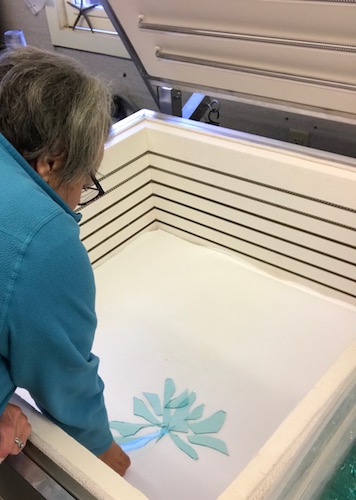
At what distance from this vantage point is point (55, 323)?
0.68 meters

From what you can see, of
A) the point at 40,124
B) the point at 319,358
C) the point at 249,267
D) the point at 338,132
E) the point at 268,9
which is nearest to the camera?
the point at 40,124

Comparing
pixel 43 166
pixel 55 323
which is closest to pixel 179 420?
pixel 55 323

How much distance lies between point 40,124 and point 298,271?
3.32ft

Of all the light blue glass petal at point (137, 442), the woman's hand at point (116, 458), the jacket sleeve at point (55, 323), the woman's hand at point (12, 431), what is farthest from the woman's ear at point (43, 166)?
the light blue glass petal at point (137, 442)

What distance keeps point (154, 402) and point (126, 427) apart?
3.8 inches

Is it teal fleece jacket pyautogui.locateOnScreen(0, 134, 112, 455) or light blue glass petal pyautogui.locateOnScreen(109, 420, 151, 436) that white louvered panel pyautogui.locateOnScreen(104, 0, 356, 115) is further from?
light blue glass petal pyautogui.locateOnScreen(109, 420, 151, 436)

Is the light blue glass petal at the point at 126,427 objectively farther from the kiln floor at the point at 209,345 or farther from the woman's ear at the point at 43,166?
the woman's ear at the point at 43,166

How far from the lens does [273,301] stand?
4.91 ft

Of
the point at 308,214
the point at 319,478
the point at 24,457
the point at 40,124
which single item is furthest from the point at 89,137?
the point at 308,214

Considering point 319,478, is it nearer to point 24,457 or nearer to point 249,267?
point 24,457

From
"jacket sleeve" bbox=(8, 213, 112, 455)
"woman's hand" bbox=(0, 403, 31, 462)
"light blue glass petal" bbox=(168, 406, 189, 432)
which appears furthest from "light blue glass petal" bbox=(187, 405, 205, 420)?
"woman's hand" bbox=(0, 403, 31, 462)

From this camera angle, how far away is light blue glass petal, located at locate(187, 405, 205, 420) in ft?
4.02

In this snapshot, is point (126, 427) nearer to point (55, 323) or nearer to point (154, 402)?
point (154, 402)

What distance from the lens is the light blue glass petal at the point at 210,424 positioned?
3.92 feet
